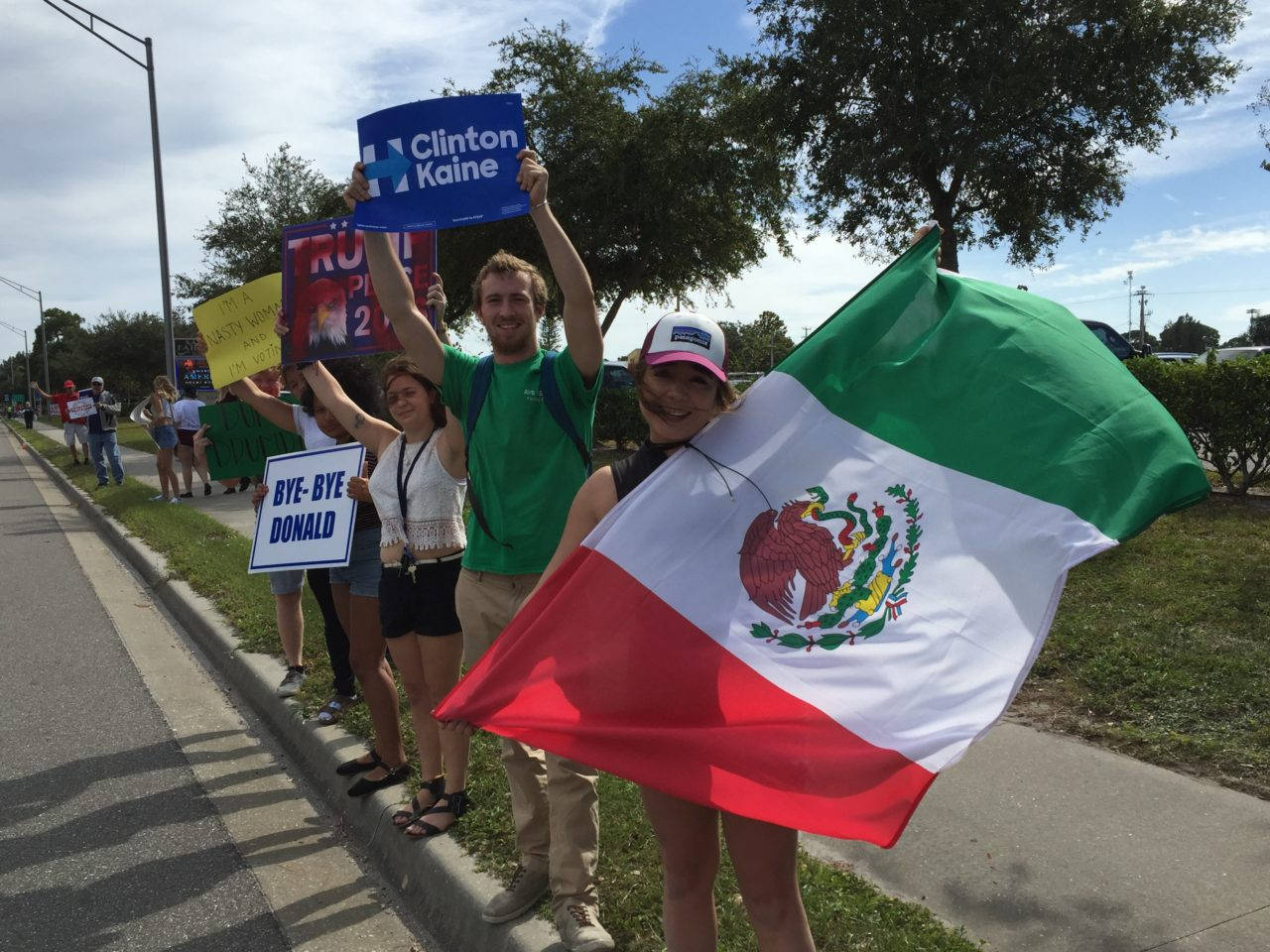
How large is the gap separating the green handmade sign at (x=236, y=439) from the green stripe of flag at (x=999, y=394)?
4.79m

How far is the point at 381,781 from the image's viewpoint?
4.53 meters

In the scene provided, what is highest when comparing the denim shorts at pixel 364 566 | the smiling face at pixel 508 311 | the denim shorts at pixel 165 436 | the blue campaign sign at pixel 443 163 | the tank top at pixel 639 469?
the blue campaign sign at pixel 443 163

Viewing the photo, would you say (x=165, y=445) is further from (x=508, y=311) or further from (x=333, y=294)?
(x=508, y=311)

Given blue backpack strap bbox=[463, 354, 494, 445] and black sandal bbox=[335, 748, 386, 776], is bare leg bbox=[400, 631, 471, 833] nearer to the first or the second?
black sandal bbox=[335, 748, 386, 776]

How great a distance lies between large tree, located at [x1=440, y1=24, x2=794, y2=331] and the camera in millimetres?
18844

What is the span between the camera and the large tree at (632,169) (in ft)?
61.8

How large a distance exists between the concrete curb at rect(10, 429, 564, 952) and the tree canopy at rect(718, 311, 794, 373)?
39.9 metres

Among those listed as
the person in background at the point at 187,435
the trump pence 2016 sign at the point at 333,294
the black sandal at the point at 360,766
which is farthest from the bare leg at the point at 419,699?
the person in background at the point at 187,435

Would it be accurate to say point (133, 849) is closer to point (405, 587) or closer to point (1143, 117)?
point (405, 587)

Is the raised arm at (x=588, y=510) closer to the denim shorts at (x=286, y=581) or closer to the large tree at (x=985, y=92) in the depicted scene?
the denim shorts at (x=286, y=581)

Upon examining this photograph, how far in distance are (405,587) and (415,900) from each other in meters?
1.18

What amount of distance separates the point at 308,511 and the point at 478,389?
7.06 ft

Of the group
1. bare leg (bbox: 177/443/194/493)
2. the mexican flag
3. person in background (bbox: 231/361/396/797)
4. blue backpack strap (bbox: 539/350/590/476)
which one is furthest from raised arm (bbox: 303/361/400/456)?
bare leg (bbox: 177/443/194/493)

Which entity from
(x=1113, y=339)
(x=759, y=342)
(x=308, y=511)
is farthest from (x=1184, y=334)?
(x=308, y=511)
